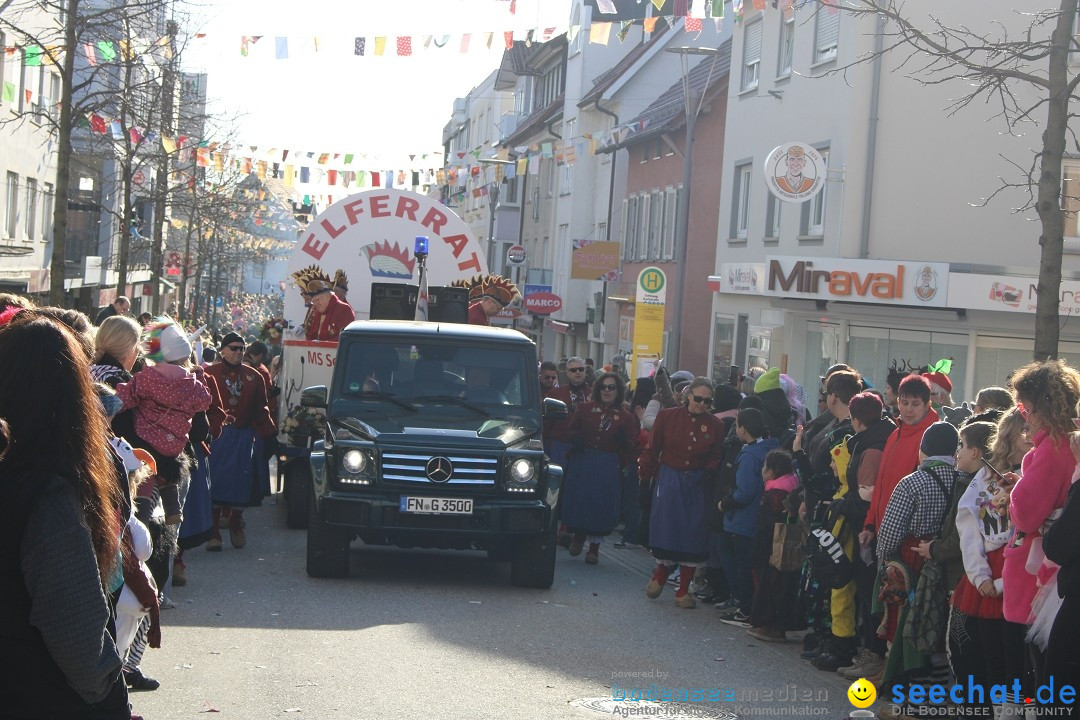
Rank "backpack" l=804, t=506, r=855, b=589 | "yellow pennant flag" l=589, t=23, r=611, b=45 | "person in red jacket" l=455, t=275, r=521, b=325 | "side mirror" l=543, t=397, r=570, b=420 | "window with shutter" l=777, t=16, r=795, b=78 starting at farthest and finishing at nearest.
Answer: "window with shutter" l=777, t=16, r=795, b=78 → "yellow pennant flag" l=589, t=23, r=611, b=45 → "person in red jacket" l=455, t=275, r=521, b=325 → "side mirror" l=543, t=397, r=570, b=420 → "backpack" l=804, t=506, r=855, b=589

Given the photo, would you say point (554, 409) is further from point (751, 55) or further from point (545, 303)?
point (545, 303)

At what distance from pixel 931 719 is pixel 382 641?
3387mm

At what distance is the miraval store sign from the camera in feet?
72.2

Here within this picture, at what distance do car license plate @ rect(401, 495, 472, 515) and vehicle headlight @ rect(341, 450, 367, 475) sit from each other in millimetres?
414

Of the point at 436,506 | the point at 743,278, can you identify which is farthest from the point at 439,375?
the point at 743,278

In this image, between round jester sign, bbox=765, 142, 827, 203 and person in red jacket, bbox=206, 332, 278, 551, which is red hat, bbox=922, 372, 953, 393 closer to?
person in red jacket, bbox=206, 332, 278, 551

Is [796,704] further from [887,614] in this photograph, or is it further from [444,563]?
[444,563]

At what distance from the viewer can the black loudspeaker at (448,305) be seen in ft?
52.7

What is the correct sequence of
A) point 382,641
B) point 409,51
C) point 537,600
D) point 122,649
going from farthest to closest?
point 409,51 < point 537,600 < point 382,641 < point 122,649

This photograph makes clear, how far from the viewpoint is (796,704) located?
761 cm

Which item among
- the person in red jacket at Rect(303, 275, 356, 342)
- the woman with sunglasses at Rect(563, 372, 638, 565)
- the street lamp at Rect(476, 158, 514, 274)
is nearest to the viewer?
the woman with sunglasses at Rect(563, 372, 638, 565)

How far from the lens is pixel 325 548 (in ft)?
35.9

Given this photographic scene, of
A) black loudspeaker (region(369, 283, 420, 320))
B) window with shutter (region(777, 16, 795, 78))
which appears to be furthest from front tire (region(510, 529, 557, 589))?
window with shutter (region(777, 16, 795, 78))

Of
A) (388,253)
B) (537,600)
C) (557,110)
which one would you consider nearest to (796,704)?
(537,600)
